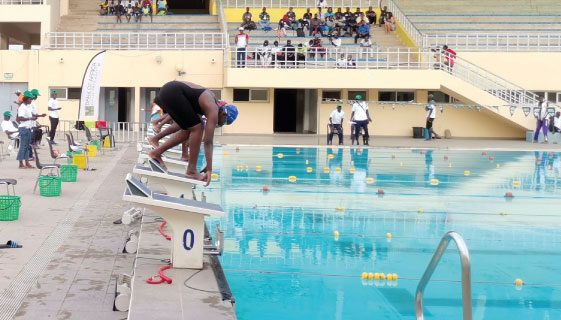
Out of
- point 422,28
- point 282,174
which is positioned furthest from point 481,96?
point 282,174

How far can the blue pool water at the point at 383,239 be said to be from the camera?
703 centimetres

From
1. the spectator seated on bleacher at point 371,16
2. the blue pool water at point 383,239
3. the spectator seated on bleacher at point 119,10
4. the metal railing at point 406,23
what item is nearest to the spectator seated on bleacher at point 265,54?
the metal railing at point 406,23

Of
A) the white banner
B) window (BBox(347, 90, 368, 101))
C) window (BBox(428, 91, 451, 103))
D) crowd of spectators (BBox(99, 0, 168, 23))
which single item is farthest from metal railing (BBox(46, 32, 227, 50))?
the white banner

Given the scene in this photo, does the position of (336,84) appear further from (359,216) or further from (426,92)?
(359,216)

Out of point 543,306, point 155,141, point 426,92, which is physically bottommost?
point 543,306

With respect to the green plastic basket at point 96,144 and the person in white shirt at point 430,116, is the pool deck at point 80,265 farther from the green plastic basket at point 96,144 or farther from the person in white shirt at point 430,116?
the person in white shirt at point 430,116

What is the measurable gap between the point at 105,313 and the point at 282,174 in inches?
462

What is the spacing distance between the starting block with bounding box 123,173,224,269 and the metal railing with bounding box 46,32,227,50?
25836 millimetres

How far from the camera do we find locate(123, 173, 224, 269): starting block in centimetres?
598

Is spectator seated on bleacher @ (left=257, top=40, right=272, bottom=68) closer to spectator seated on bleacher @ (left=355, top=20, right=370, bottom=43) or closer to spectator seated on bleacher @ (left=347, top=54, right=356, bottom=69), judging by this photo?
spectator seated on bleacher @ (left=347, top=54, right=356, bottom=69)

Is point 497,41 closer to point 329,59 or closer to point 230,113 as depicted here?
point 329,59

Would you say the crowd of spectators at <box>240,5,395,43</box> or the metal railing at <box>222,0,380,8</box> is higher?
the metal railing at <box>222,0,380,8</box>

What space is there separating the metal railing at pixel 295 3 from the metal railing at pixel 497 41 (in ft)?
17.0

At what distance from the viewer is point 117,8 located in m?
36.1
